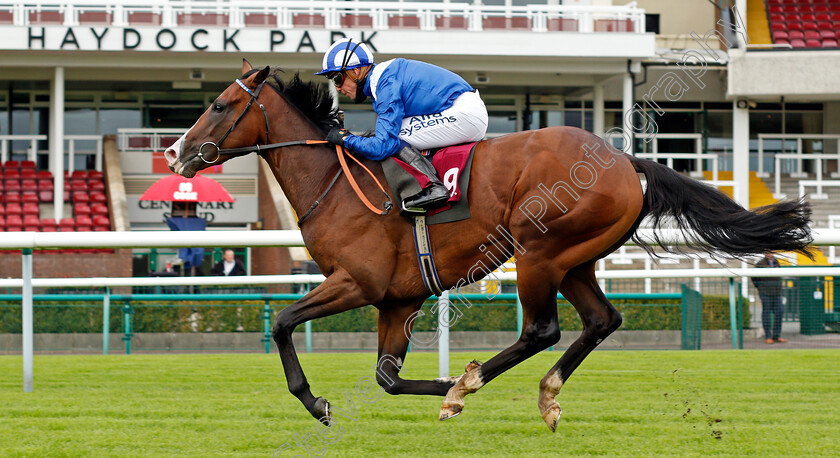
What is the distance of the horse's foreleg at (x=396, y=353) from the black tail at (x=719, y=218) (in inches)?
44.4

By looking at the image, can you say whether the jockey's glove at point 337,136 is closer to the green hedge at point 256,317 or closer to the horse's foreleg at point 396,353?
the horse's foreleg at point 396,353

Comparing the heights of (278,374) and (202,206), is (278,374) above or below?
below

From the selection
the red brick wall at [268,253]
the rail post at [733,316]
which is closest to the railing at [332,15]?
the red brick wall at [268,253]

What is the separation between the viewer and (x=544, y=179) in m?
3.71

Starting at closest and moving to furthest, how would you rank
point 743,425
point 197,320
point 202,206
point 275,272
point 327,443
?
1. point 327,443
2. point 743,425
3. point 197,320
4. point 275,272
5. point 202,206

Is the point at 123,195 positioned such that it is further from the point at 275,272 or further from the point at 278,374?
the point at 278,374

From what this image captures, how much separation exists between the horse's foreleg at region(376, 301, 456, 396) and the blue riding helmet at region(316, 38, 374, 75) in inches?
41.7

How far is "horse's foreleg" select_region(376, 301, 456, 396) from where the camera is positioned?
375cm

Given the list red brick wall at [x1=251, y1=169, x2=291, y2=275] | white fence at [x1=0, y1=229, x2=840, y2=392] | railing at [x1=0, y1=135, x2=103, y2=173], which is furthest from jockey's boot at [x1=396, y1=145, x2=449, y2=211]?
railing at [x1=0, y1=135, x2=103, y2=173]

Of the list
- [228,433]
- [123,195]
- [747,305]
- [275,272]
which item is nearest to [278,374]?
[228,433]

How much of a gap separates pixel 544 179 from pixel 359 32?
13.0m

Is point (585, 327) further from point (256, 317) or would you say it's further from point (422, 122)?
point (256, 317)

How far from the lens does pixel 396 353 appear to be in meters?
3.84

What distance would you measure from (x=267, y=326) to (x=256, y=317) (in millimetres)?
236
